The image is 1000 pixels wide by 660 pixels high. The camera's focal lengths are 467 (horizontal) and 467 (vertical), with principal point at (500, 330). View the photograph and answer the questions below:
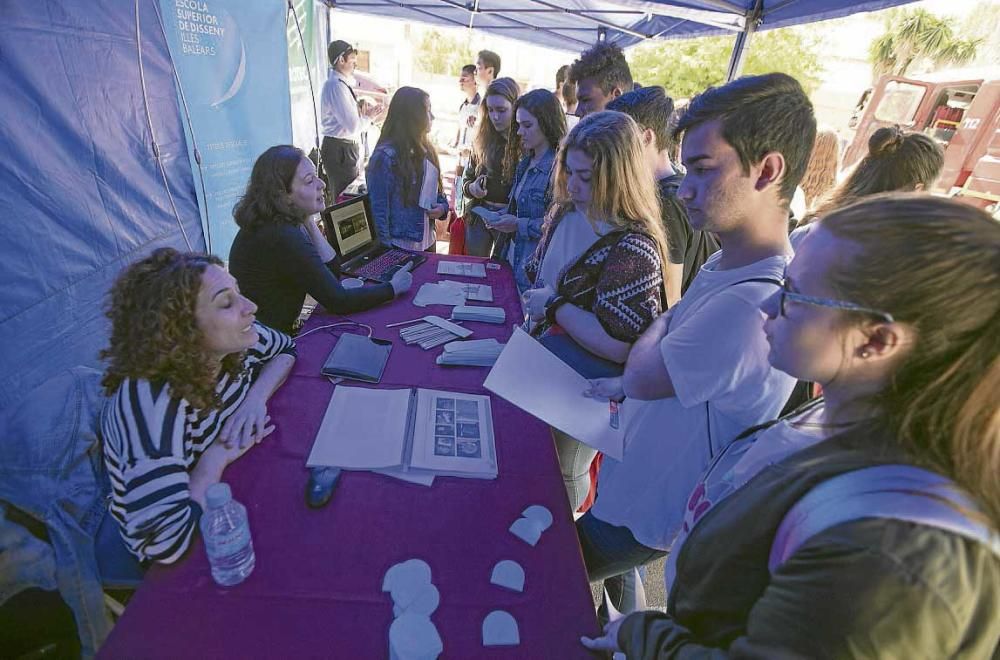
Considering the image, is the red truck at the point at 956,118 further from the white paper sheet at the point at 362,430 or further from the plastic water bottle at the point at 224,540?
the plastic water bottle at the point at 224,540

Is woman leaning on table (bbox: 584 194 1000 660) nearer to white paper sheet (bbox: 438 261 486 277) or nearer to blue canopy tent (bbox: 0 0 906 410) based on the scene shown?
white paper sheet (bbox: 438 261 486 277)

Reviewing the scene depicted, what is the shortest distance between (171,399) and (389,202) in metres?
2.25

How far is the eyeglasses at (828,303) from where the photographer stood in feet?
1.85

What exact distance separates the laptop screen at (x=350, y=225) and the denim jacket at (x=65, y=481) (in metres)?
1.45

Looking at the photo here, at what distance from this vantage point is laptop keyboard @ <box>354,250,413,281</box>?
253cm

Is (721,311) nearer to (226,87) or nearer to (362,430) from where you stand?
(362,430)

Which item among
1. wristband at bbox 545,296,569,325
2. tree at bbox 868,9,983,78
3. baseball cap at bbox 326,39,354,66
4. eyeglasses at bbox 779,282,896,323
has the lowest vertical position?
wristband at bbox 545,296,569,325

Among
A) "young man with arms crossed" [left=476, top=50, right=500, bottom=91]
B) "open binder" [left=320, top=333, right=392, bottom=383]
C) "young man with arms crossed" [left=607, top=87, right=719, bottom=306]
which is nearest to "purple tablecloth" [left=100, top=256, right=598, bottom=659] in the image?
"open binder" [left=320, top=333, right=392, bottom=383]

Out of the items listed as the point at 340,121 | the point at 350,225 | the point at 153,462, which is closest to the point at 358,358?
the point at 153,462

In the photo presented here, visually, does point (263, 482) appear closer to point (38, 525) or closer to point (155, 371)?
point (155, 371)

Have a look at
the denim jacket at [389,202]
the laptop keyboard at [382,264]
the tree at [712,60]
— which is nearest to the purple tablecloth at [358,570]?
the laptop keyboard at [382,264]

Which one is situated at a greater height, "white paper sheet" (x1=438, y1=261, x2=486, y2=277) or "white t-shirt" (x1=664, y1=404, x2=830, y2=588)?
"white t-shirt" (x1=664, y1=404, x2=830, y2=588)

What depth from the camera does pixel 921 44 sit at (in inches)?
663

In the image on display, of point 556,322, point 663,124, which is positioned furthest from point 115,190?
point 663,124
